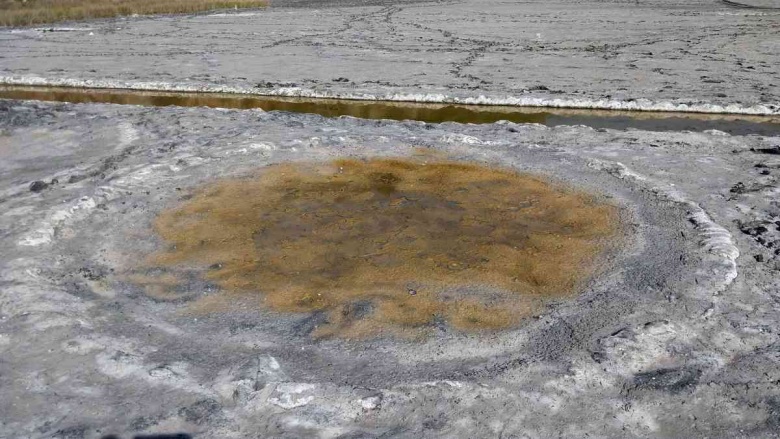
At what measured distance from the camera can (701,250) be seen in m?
6.69

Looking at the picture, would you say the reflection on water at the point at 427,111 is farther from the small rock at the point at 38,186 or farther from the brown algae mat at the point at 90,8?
the brown algae mat at the point at 90,8

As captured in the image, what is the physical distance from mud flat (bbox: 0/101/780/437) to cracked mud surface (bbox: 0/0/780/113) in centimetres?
579

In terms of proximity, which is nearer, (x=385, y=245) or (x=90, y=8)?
(x=385, y=245)

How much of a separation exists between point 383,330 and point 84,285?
2673mm

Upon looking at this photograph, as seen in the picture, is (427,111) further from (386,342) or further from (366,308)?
(386,342)

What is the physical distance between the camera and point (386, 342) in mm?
5379

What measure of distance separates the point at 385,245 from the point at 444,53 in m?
11.7

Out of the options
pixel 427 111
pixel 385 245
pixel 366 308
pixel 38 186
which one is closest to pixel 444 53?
pixel 427 111

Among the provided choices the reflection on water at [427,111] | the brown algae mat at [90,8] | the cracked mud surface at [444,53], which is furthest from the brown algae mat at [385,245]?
the brown algae mat at [90,8]

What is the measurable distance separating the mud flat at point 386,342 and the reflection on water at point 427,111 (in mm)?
3426

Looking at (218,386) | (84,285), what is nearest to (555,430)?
(218,386)

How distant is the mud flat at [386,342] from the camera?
462 cm

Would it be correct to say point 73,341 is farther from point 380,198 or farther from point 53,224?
point 380,198

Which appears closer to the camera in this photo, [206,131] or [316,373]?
[316,373]
